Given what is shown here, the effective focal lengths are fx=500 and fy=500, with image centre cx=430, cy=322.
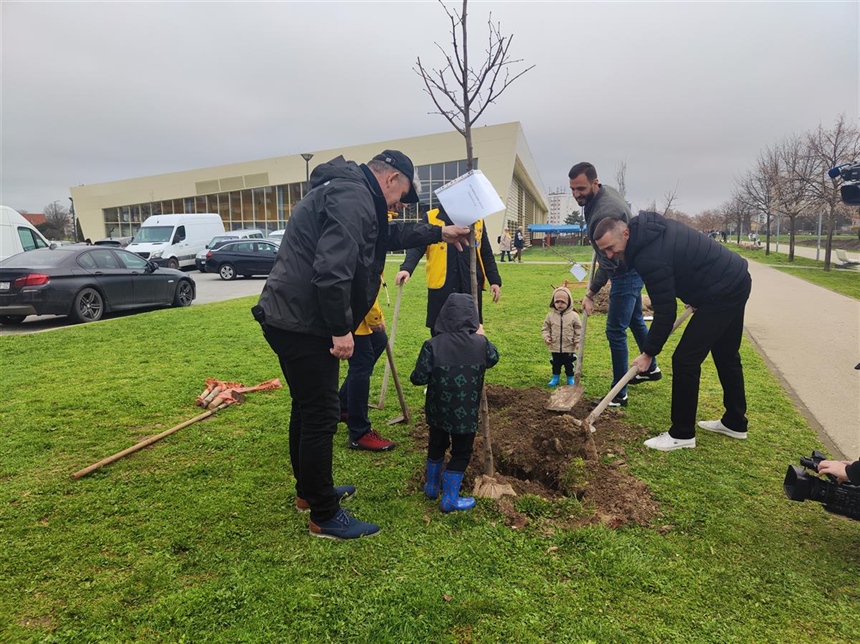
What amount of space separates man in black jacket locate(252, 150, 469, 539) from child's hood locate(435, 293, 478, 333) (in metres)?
0.48

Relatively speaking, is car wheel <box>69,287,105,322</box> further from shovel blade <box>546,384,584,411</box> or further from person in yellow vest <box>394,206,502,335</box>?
shovel blade <box>546,384,584,411</box>

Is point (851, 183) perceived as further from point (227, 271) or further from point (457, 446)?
point (227, 271)

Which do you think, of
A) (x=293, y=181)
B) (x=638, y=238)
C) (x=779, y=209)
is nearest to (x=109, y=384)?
(x=638, y=238)

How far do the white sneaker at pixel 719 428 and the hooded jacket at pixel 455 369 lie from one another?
7.85ft

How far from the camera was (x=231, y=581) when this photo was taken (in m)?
2.33

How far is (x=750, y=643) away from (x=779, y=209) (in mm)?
31108

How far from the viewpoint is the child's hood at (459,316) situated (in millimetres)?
2963

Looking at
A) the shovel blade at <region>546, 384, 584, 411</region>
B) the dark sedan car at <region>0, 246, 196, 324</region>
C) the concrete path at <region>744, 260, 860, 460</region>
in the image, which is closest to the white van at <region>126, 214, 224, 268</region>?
the dark sedan car at <region>0, 246, 196, 324</region>

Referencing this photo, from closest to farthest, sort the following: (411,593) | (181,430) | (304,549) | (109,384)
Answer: (411,593) → (304,549) → (181,430) → (109,384)

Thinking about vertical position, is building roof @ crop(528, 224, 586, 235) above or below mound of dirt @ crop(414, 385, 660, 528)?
above

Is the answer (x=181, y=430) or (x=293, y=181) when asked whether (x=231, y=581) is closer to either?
(x=181, y=430)

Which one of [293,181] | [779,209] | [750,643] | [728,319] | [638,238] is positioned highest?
[293,181]

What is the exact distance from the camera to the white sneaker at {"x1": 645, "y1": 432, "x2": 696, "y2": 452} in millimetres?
3775

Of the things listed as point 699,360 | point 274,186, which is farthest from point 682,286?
point 274,186
